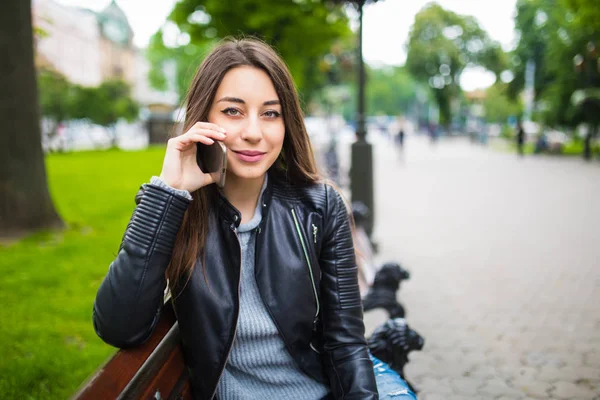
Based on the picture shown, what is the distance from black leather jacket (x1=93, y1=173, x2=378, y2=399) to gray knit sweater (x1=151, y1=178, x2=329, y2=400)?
0.15 feet

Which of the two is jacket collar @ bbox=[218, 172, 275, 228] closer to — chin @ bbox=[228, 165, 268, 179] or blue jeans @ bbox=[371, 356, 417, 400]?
chin @ bbox=[228, 165, 268, 179]

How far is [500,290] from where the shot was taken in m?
5.88

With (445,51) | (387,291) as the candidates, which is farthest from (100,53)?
(387,291)

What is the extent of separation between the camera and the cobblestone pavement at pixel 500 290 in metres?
3.84

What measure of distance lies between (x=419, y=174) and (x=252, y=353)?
18.6 meters

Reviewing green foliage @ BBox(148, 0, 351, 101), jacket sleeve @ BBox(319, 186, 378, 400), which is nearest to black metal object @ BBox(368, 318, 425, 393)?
jacket sleeve @ BBox(319, 186, 378, 400)

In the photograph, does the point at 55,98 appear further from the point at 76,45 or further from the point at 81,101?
the point at 76,45

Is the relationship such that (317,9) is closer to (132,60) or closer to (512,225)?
(512,225)

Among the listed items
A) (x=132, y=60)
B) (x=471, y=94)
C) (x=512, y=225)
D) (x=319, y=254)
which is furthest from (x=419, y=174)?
(x=471, y=94)

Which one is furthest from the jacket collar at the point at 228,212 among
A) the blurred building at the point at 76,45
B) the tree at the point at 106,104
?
the blurred building at the point at 76,45

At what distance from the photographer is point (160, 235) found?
1.55 m

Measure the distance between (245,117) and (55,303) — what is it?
354cm

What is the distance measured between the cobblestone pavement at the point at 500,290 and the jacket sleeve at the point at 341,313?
76.6 inches

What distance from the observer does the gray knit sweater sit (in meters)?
1.81
